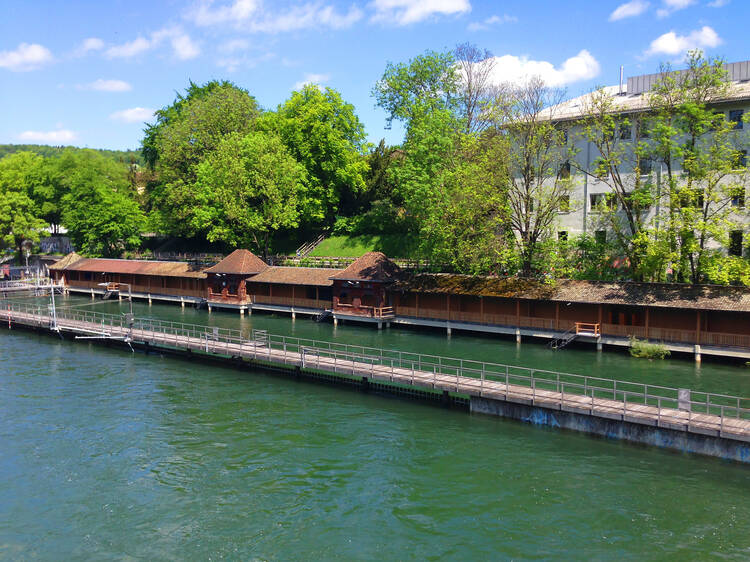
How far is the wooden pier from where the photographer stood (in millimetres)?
29219

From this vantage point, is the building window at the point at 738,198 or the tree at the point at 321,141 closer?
the building window at the point at 738,198

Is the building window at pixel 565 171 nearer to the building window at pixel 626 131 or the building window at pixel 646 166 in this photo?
the building window at pixel 626 131

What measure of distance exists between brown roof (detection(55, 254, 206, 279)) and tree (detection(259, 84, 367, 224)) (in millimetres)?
18913

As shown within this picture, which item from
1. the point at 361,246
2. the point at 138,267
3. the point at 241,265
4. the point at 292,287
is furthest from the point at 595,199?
the point at 138,267

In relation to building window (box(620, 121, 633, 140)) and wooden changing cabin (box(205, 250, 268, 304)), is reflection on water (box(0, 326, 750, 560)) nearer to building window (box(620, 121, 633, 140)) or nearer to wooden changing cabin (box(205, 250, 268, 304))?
wooden changing cabin (box(205, 250, 268, 304))

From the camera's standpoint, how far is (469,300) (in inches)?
2319

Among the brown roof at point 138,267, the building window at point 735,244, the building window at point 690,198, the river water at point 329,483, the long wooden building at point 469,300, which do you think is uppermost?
the building window at point 690,198

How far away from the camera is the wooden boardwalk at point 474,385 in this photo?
94.8 feet

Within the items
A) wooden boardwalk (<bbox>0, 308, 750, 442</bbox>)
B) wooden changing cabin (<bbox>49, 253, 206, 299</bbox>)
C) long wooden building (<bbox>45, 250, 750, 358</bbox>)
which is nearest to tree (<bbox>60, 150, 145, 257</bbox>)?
wooden changing cabin (<bbox>49, 253, 206, 299</bbox>)

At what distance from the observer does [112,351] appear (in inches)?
2088

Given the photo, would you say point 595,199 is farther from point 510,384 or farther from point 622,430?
point 622,430

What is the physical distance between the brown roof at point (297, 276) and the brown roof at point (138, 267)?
10006mm

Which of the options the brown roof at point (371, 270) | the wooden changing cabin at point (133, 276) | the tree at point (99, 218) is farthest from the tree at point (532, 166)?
the tree at point (99, 218)

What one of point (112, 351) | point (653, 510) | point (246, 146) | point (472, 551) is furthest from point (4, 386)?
point (246, 146)
